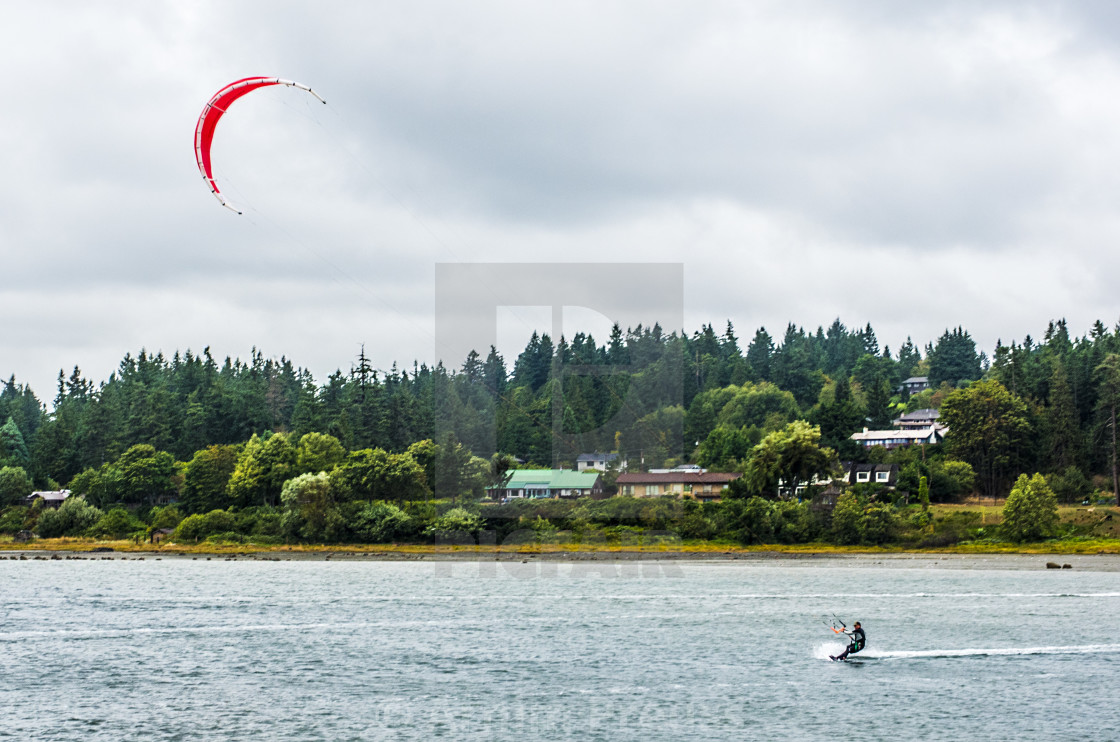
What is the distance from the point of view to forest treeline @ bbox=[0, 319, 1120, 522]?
11494 centimetres

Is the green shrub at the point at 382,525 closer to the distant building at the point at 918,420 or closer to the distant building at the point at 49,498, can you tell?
the distant building at the point at 49,498

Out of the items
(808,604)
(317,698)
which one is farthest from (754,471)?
(317,698)

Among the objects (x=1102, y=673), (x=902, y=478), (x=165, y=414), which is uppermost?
(x=165, y=414)

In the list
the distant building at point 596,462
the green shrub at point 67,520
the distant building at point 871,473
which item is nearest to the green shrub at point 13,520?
the green shrub at point 67,520

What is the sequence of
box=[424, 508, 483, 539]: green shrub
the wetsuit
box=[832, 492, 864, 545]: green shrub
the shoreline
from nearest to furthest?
the wetsuit
the shoreline
box=[832, 492, 864, 545]: green shrub
box=[424, 508, 483, 539]: green shrub

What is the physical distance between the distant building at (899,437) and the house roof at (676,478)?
40905 mm

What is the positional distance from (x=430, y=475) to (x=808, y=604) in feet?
164

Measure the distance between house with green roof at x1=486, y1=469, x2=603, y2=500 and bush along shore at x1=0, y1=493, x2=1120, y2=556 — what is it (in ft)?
→ 9.21

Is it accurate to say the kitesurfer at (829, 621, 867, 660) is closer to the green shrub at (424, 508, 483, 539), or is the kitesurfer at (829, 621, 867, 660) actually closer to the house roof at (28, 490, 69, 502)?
the green shrub at (424, 508, 483, 539)

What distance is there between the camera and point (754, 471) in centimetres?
10406

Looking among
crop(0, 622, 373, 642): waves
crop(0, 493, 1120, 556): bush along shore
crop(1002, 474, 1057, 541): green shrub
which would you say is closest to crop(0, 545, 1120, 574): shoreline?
crop(0, 493, 1120, 556): bush along shore

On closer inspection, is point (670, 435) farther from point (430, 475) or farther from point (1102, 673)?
point (1102, 673)

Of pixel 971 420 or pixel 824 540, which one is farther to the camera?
pixel 971 420

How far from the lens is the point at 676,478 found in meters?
110
